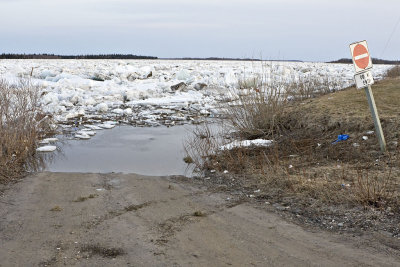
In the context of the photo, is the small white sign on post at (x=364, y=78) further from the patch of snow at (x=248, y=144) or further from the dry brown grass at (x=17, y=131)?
the dry brown grass at (x=17, y=131)

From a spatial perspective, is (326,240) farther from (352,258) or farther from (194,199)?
(194,199)

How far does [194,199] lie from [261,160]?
192cm

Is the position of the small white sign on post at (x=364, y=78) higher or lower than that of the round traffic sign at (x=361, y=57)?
lower

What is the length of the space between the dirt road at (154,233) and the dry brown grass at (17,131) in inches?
50.5

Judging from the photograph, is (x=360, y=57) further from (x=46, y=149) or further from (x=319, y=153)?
(x=46, y=149)

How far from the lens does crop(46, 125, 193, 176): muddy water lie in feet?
26.3

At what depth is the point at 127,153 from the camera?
9422 millimetres

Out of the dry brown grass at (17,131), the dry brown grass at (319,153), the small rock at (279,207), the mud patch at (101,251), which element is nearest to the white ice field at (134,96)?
the dry brown grass at (319,153)

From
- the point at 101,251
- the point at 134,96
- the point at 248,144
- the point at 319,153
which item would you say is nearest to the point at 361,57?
the point at 319,153

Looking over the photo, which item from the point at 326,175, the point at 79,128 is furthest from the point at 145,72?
the point at 326,175

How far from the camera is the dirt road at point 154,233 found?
3.77 meters

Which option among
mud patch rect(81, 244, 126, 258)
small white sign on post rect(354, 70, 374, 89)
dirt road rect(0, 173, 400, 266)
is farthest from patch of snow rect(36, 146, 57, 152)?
small white sign on post rect(354, 70, 374, 89)

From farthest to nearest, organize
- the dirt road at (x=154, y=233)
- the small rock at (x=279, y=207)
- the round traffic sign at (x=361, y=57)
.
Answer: the round traffic sign at (x=361, y=57), the small rock at (x=279, y=207), the dirt road at (x=154, y=233)

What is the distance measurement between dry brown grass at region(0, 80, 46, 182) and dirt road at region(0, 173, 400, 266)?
4.21 feet
